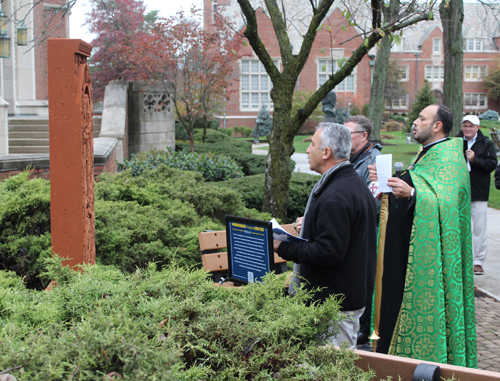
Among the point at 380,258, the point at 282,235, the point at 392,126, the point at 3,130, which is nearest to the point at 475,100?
the point at 392,126

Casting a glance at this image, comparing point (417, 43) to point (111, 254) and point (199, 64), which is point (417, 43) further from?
point (111, 254)

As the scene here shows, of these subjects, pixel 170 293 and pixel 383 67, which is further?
pixel 383 67

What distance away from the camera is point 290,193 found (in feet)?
27.9

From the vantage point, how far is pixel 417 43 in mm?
56188

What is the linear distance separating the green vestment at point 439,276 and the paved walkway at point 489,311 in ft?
2.62

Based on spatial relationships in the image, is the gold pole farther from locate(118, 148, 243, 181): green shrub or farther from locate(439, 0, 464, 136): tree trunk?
locate(118, 148, 243, 181): green shrub

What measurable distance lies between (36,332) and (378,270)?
276 centimetres

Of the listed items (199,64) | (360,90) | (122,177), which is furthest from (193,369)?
(360,90)

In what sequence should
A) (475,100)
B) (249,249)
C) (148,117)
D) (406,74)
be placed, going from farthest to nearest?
(475,100) < (406,74) < (148,117) < (249,249)

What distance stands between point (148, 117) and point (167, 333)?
42.7ft

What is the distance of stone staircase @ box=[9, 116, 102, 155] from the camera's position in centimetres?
1284

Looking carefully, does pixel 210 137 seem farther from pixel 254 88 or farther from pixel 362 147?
pixel 254 88

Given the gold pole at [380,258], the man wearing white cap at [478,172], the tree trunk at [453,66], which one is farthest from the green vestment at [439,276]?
the tree trunk at [453,66]

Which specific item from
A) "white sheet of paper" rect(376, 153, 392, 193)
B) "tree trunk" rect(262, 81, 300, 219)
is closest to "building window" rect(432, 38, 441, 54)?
"tree trunk" rect(262, 81, 300, 219)
